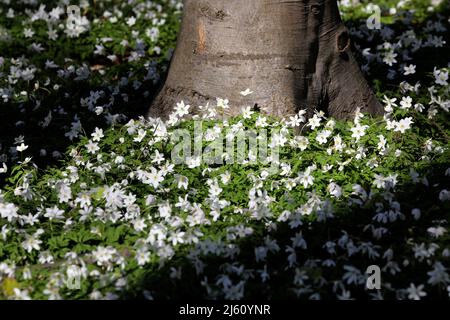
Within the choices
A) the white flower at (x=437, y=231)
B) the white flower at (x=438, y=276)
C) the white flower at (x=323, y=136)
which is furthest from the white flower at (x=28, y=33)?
the white flower at (x=438, y=276)

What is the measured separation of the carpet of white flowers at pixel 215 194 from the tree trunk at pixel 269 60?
162 mm

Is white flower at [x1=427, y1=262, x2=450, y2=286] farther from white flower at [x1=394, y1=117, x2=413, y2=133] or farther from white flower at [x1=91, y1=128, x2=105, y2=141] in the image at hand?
white flower at [x1=91, y1=128, x2=105, y2=141]

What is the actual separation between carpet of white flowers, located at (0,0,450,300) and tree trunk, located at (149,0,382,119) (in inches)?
6.4

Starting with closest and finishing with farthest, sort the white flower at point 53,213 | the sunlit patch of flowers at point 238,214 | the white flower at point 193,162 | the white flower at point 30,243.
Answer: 1. the sunlit patch of flowers at point 238,214
2. the white flower at point 30,243
3. the white flower at point 53,213
4. the white flower at point 193,162

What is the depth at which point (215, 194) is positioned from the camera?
15.5 ft

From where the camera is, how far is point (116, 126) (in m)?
5.64

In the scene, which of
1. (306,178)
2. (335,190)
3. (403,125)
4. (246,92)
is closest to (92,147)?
(246,92)

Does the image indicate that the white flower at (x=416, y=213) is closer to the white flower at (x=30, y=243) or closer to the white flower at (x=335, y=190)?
the white flower at (x=335, y=190)

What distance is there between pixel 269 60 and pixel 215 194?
3.96ft

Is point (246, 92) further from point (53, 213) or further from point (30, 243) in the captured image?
point (30, 243)

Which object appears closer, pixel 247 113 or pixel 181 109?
pixel 247 113

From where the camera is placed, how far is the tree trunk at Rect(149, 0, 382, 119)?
5316mm

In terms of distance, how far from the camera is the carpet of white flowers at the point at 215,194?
3.94m

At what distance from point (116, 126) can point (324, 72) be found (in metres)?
1.66
